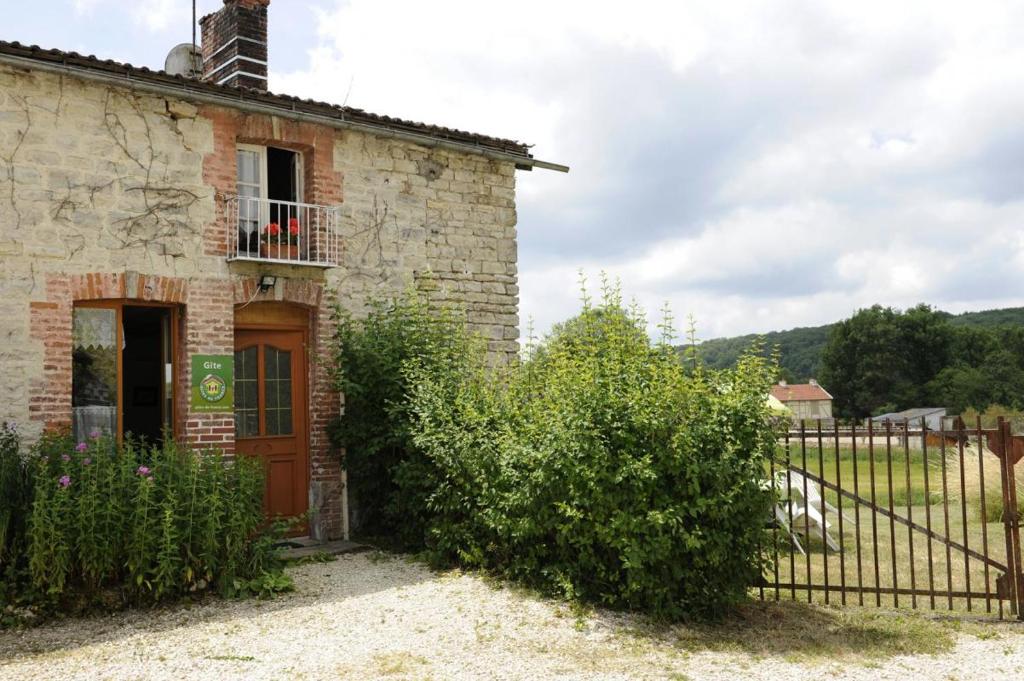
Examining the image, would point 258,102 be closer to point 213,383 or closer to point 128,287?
point 128,287

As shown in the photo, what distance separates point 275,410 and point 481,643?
4.65 metres

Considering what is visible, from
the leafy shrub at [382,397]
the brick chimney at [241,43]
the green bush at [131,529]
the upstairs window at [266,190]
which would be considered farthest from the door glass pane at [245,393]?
the brick chimney at [241,43]

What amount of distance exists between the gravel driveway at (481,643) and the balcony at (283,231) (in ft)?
12.7

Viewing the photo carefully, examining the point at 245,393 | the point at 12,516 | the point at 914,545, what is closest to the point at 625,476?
the point at 12,516

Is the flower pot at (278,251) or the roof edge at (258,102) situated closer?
the roof edge at (258,102)

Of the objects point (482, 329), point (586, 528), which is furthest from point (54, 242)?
point (586, 528)

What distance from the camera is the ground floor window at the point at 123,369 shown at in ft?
28.0

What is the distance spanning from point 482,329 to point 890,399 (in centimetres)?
6044

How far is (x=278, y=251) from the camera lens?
9.56m

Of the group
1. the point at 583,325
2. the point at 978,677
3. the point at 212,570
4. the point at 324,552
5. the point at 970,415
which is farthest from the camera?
the point at 970,415

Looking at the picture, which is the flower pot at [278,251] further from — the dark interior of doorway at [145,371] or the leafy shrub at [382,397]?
the dark interior of doorway at [145,371]

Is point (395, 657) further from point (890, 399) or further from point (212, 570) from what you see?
point (890, 399)

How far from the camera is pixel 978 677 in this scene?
17.8 feet

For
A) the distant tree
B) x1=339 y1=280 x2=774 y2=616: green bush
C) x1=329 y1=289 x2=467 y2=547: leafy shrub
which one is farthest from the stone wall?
the distant tree
